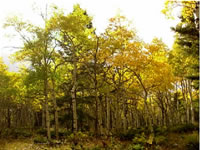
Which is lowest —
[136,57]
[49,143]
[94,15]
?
[49,143]

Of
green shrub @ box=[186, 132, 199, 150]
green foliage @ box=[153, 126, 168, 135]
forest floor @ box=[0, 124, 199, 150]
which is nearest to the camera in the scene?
green shrub @ box=[186, 132, 199, 150]

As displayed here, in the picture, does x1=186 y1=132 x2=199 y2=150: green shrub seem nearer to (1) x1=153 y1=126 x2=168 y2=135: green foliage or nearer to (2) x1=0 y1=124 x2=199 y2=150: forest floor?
(2) x1=0 y1=124 x2=199 y2=150: forest floor

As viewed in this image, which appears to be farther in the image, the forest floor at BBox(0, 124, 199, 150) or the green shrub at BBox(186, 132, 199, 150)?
the forest floor at BBox(0, 124, 199, 150)

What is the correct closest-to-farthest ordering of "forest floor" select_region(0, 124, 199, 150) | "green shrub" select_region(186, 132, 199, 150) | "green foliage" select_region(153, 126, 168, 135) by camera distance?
"green shrub" select_region(186, 132, 199, 150) < "forest floor" select_region(0, 124, 199, 150) < "green foliage" select_region(153, 126, 168, 135)

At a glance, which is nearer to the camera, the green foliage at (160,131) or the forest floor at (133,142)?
the forest floor at (133,142)

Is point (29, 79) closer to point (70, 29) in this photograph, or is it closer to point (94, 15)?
point (70, 29)

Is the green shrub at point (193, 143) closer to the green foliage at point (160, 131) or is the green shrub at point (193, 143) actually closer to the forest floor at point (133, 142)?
the forest floor at point (133, 142)

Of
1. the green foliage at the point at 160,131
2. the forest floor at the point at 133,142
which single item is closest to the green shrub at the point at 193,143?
the forest floor at the point at 133,142

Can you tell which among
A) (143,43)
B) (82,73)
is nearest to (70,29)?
(143,43)

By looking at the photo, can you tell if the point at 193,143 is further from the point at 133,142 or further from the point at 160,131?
the point at 160,131

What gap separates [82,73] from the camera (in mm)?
16828

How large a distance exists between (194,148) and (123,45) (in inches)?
303

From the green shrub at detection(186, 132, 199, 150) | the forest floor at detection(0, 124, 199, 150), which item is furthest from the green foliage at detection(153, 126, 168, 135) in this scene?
the green shrub at detection(186, 132, 199, 150)

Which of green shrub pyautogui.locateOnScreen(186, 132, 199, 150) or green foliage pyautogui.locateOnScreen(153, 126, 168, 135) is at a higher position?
green shrub pyautogui.locateOnScreen(186, 132, 199, 150)
